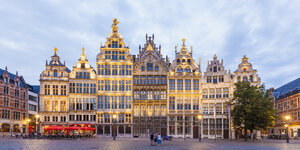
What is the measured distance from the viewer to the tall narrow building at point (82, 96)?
6881 cm

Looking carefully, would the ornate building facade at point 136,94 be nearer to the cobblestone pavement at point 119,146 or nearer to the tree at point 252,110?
the tree at point 252,110

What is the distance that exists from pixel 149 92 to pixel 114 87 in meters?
7.90

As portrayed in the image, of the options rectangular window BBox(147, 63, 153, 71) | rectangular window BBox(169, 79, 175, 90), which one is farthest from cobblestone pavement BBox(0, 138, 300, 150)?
rectangular window BBox(147, 63, 153, 71)

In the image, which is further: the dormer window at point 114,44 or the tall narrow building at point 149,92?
the dormer window at point 114,44

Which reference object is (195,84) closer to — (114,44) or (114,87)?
(114,87)

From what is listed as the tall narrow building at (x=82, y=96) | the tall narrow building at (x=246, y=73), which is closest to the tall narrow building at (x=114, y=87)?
the tall narrow building at (x=82, y=96)

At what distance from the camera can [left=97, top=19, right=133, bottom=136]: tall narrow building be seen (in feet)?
226

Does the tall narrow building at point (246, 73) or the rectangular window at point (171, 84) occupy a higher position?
the tall narrow building at point (246, 73)

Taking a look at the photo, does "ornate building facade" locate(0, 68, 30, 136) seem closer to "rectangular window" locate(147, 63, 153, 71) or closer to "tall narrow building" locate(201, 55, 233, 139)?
"rectangular window" locate(147, 63, 153, 71)

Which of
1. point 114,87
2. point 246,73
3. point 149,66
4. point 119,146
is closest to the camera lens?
point 119,146

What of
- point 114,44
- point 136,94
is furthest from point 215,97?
point 114,44

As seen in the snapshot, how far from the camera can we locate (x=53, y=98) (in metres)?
69.2

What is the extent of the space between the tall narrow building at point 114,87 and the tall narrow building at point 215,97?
16954mm

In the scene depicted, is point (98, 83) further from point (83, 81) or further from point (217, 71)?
point (217, 71)
